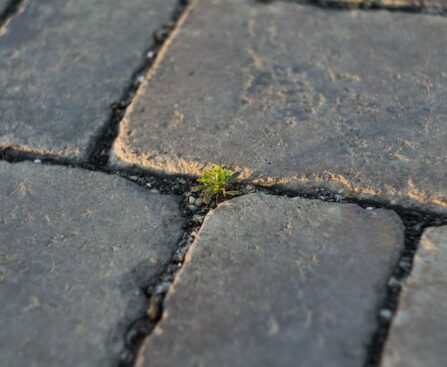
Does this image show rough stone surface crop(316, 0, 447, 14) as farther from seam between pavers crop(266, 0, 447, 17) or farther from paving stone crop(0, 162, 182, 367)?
paving stone crop(0, 162, 182, 367)

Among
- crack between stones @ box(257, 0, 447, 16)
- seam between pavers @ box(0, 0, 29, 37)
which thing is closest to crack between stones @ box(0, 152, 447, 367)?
seam between pavers @ box(0, 0, 29, 37)

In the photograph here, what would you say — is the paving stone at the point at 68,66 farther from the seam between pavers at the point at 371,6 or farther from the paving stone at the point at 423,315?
the paving stone at the point at 423,315

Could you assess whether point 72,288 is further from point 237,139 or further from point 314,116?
point 314,116

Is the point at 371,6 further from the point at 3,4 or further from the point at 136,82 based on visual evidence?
the point at 3,4

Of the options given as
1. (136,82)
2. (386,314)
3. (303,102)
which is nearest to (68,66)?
(136,82)

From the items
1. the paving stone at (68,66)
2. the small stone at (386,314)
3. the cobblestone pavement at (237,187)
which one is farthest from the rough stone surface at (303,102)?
the small stone at (386,314)

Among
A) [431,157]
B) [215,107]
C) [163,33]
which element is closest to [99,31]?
[163,33]
